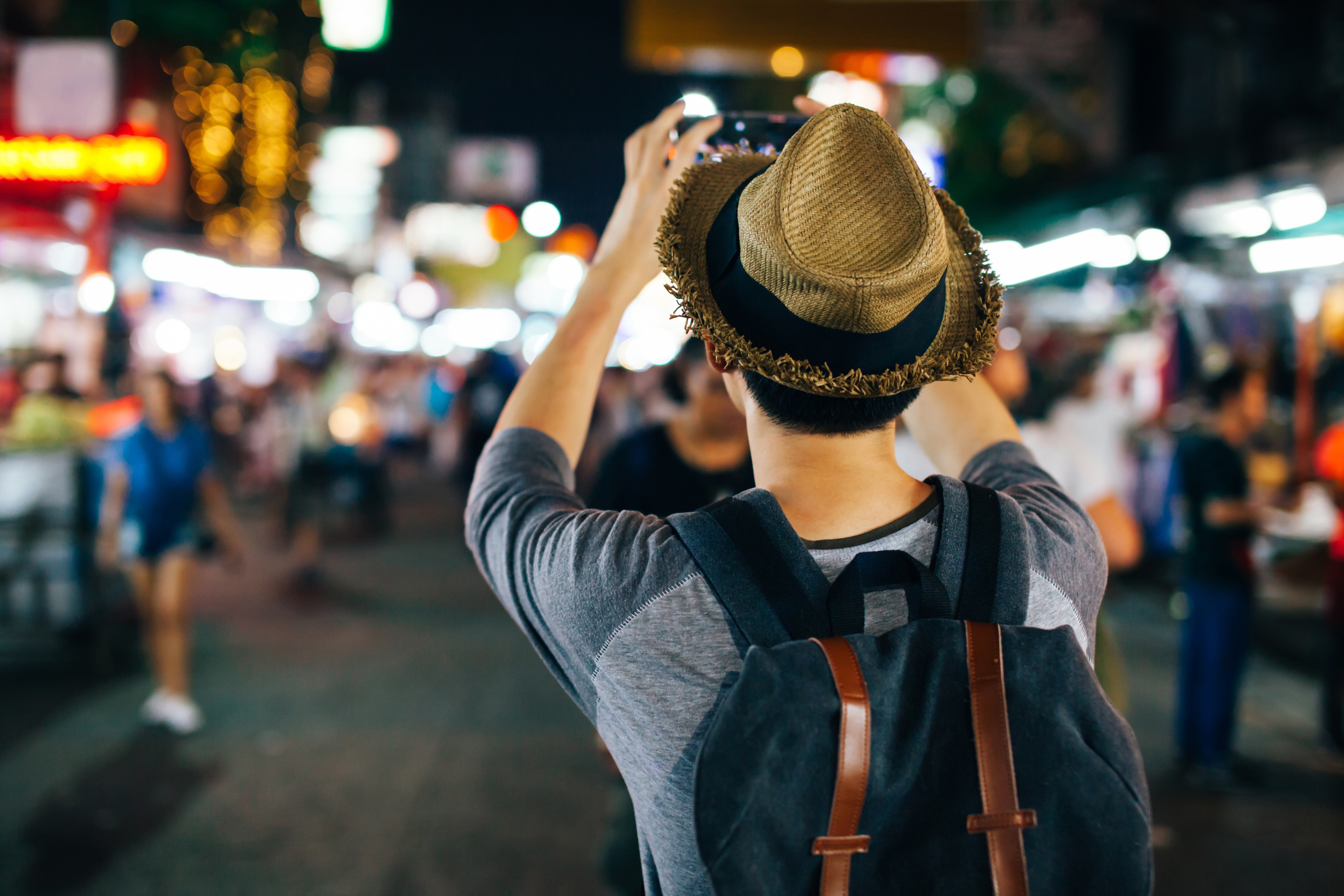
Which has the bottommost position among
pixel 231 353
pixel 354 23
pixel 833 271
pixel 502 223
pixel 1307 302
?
pixel 231 353

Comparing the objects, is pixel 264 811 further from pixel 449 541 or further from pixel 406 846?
pixel 449 541

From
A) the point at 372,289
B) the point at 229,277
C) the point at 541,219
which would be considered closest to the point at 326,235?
the point at 372,289

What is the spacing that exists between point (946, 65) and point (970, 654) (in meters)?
8.74

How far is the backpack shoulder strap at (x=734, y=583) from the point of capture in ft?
3.43

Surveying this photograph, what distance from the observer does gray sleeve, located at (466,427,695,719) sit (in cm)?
110

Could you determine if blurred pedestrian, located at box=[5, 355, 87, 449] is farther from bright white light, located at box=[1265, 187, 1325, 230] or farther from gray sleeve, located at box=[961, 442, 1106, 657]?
bright white light, located at box=[1265, 187, 1325, 230]

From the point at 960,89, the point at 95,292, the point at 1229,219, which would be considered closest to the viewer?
the point at 1229,219

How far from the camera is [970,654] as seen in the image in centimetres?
100

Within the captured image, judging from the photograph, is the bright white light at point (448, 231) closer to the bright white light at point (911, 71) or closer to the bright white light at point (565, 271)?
the bright white light at point (565, 271)

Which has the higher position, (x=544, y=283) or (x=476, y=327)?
(x=544, y=283)

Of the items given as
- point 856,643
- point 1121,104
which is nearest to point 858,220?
point 856,643

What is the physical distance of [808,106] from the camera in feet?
4.96

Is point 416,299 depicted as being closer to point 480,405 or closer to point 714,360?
point 480,405

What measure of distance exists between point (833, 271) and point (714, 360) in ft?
0.71
